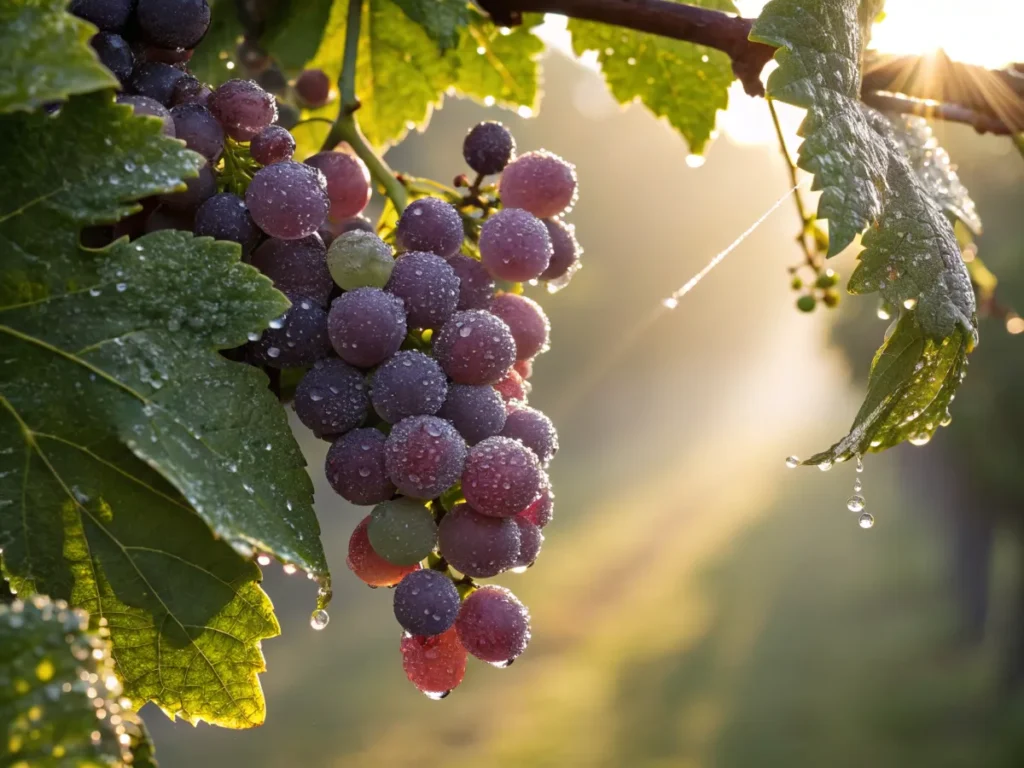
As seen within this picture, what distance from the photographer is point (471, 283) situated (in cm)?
69

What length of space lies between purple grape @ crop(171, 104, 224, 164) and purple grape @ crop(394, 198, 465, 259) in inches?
5.2

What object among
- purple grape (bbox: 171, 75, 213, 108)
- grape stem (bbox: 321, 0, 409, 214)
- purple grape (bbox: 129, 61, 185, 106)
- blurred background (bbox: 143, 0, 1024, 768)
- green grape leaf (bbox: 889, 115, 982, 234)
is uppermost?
green grape leaf (bbox: 889, 115, 982, 234)

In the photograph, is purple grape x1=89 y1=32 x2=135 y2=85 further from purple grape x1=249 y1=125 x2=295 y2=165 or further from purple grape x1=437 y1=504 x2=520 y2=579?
purple grape x1=437 y1=504 x2=520 y2=579

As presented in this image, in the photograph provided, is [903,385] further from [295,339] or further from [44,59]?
[44,59]

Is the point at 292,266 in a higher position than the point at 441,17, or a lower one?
lower

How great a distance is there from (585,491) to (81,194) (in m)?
12.4

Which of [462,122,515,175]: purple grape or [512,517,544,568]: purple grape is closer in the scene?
[512,517,544,568]: purple grape

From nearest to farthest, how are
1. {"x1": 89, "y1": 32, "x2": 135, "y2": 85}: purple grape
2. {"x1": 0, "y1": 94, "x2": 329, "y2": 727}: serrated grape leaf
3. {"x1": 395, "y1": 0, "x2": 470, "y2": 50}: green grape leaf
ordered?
{"x1": 0, "y1": 94, "x2": 329, "y2": 727}: serrated grape leaf → {"x1": 89, "y1": 32, "x2": 135, "y2": 85}: purple grape → {"x1": 395, "y1": 0, "x2": 470, "y2": 50}: green grape leaf

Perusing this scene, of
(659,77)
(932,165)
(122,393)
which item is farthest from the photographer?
(659,77)

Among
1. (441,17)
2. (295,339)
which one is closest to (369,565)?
(295,339)

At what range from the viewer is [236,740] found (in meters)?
6.52

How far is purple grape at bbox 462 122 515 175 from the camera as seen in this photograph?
2.59 feet

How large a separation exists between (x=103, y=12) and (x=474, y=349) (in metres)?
0.32

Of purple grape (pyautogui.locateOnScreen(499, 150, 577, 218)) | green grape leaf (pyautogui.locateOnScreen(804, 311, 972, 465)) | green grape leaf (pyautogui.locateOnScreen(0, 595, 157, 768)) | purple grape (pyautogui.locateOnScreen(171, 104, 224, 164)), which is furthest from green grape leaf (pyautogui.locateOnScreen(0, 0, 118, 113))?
green grape leaf (pyautogui.locateOnScreen(804, 311, 972, 465))
